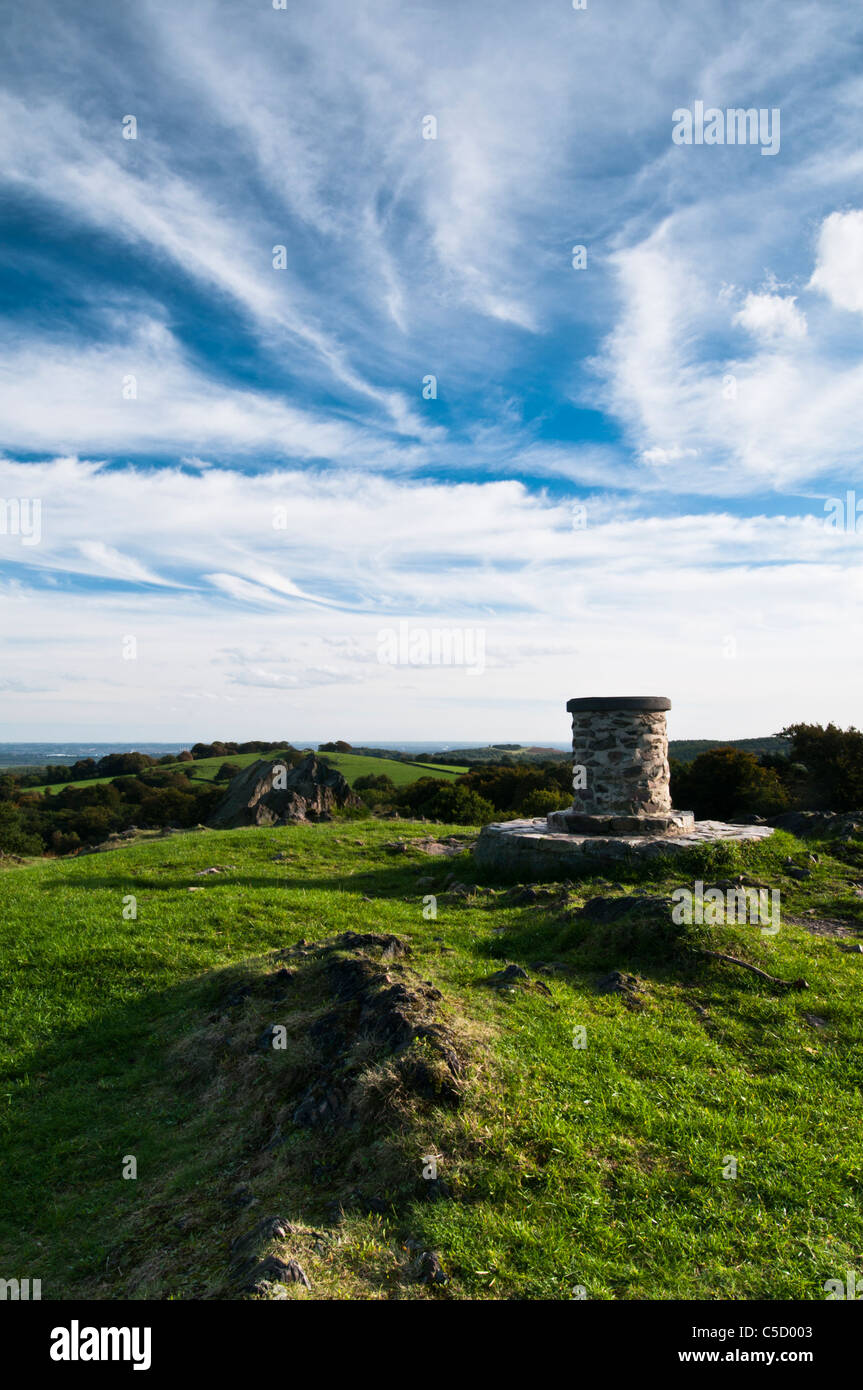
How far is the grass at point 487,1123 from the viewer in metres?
4.07

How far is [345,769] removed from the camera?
5503 centimetres

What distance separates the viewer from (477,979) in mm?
8266

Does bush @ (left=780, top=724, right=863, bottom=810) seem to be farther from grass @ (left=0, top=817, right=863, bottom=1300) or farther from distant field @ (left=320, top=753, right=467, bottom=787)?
distant field @ (left=320, top=753, right=467, bottom=787)

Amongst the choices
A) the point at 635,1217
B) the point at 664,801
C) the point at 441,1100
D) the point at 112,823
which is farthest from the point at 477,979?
the point at 112,823

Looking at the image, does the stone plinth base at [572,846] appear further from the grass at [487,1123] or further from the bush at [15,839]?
the bush at [15,839]

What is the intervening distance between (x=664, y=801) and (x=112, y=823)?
3548 centimetres

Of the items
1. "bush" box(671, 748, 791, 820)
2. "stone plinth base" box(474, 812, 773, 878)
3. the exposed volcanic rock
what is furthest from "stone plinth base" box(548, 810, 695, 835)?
the exposed volcanic rock

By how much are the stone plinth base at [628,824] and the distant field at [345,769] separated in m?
33.8

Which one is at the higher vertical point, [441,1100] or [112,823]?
[441,1100]

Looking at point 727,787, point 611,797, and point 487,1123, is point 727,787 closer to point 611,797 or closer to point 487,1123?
point 611,797

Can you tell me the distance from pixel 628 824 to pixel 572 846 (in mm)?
1581

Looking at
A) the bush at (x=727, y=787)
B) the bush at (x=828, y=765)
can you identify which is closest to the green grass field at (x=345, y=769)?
the bush at (x=727, y=787)

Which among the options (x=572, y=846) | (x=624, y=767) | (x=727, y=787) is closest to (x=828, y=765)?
(x=727, y=787)
